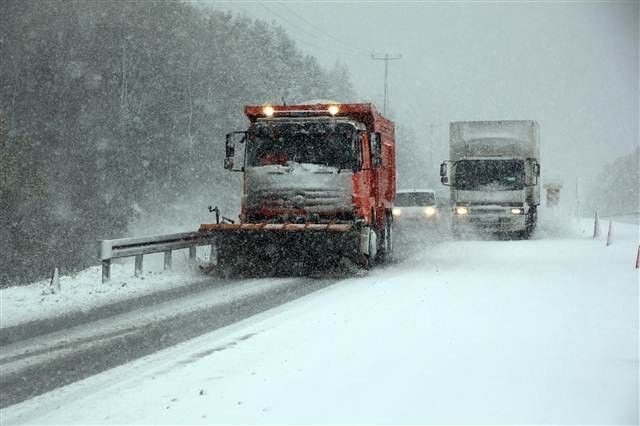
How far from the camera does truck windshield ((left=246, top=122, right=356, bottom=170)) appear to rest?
627 inches

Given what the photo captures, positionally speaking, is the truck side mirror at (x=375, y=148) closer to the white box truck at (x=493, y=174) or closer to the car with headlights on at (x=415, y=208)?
the white box truck at (x=493, y=174)

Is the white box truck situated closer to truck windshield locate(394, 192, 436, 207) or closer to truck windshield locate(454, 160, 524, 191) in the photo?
truck windshield locate(454, 160, 524, 191)

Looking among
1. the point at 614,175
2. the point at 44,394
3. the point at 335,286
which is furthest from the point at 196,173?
the point at 614,175

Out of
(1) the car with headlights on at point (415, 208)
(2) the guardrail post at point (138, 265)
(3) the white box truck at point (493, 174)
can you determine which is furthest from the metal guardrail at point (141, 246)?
(1) the car with headlights on at point (415, 208)

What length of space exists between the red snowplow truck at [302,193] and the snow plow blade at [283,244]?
0.06 ft

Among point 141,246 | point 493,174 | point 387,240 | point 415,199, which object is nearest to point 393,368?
point 141,246

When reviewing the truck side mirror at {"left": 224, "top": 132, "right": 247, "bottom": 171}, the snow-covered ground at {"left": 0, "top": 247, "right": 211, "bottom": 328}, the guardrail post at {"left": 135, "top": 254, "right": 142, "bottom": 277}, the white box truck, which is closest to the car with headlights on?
the white box truck

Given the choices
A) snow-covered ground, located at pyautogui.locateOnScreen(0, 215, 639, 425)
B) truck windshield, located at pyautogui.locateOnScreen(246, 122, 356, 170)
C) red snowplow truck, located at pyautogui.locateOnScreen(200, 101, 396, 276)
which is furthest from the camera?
truck windshield, located at pyautogui.locateOnScreen(246, 122, 356, 170)

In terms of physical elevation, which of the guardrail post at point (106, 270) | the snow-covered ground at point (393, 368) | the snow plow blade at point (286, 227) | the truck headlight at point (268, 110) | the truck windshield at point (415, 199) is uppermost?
the truck headlight at point (268, 110)

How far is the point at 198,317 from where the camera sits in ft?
34.9

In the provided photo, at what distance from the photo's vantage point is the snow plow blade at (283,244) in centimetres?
1538

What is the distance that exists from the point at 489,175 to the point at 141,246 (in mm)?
14897

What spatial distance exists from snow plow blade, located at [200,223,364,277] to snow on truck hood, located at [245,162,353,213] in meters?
0.45

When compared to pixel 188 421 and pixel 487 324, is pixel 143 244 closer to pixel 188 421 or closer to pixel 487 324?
pixel 487 324
